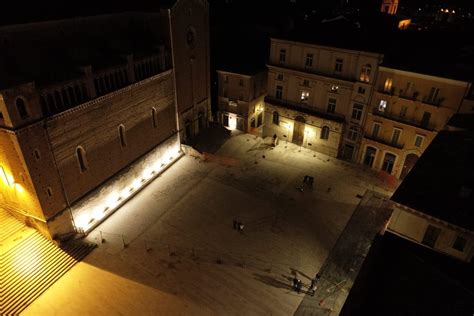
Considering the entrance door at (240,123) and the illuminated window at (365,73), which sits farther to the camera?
the entrance door at (240,123)

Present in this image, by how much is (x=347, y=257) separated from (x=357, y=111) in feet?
59.3

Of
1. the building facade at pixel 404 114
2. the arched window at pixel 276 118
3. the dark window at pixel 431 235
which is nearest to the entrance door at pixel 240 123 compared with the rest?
the arched window at pixel 276 118

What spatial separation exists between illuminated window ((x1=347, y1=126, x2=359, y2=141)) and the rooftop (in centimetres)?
1039

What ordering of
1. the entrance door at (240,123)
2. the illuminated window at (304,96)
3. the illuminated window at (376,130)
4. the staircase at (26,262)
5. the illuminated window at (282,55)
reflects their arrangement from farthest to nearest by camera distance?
the entrance door at (240,123) → the illuminated window at (304,96) → the illuminated window at (282,55) → the illuminated window at (376,130) → the staircase at (26,262)

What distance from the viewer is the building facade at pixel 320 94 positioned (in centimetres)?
3925

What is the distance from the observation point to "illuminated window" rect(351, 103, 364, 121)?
40531 mm

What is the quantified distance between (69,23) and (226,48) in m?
28.5

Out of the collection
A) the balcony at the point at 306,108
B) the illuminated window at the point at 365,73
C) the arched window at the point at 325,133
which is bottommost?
the arched window at the point at 325,133

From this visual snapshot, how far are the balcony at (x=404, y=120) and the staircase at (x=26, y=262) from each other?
33.3m

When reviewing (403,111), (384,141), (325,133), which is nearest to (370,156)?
(384,141)

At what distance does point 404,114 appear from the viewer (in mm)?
38250

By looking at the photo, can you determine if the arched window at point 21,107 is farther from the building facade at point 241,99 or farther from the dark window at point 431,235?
the dark window at point 431,235

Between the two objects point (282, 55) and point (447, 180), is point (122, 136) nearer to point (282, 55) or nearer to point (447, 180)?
point (282, 55)

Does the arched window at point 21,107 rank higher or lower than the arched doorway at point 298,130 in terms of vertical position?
higher
